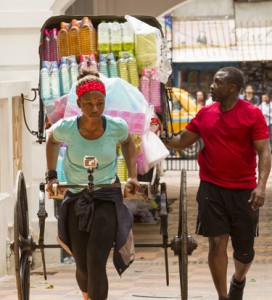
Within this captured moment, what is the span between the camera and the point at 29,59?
40.6ft

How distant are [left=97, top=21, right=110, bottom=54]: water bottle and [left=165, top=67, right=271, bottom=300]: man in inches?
57.2

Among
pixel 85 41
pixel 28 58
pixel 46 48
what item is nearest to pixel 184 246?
pixel 85 41

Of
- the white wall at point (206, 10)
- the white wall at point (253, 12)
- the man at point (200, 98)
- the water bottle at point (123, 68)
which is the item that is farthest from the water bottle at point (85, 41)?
the white wall at point (206, 10)

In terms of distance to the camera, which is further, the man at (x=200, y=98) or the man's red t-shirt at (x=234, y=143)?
the man at (x=200, y=98)

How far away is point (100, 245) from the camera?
294 inches

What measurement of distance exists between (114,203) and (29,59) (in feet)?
16.6

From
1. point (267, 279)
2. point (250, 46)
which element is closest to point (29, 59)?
point (267, 279)

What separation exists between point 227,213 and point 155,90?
1.46m

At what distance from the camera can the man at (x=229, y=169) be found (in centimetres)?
839

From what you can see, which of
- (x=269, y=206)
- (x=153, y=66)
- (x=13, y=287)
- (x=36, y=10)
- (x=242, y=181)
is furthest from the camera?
(x=269, y=206)

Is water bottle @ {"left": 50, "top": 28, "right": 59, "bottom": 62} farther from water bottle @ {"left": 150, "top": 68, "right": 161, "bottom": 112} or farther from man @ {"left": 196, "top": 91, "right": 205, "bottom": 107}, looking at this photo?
man @ {"left": 196, "top": 91, "right": 205, "bottom": 107}

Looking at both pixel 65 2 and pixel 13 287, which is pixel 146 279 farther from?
pixel 65 2

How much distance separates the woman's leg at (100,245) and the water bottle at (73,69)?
6.98 ft

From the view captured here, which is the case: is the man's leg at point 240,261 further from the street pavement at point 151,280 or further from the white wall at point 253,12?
the white wall at point 253,12
